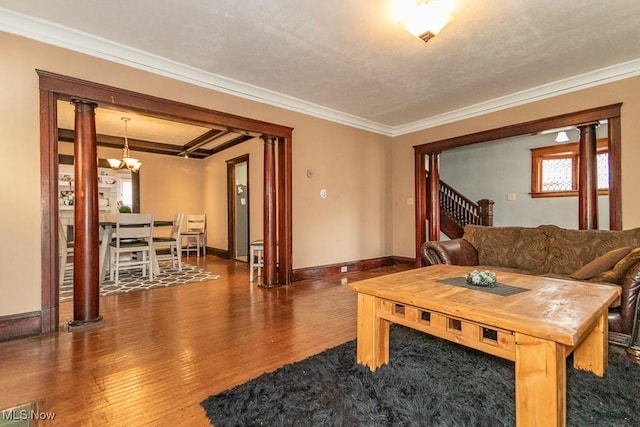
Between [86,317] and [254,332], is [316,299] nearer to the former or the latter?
[254,332]

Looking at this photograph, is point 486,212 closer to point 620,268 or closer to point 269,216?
point 620,268

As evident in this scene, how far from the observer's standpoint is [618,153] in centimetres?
343

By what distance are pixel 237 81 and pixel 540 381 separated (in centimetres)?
393

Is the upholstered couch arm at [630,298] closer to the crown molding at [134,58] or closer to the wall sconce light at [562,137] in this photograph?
the crown molding at [134,58]

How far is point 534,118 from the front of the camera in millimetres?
4074

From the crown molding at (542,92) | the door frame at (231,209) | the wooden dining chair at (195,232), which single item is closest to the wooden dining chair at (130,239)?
the door frame at (231,209)

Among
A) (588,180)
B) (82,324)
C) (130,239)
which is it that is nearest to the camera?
(82,324)

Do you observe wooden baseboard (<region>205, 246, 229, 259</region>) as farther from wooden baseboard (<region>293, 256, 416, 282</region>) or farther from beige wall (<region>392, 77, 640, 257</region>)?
beige wall (<region>392, 77, 640, 257</region>)

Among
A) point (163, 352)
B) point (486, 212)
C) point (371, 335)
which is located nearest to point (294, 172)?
Result: point (163, 352)

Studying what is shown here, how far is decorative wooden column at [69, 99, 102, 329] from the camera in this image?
8.95 feet

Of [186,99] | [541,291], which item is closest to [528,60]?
[541,291]

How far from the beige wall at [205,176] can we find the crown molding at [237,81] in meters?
0.08

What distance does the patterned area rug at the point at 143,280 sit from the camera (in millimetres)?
3934

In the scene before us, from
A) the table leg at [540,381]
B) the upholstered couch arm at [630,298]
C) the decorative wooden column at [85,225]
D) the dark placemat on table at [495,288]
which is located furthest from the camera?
the decorative wooden column at [85,225]
